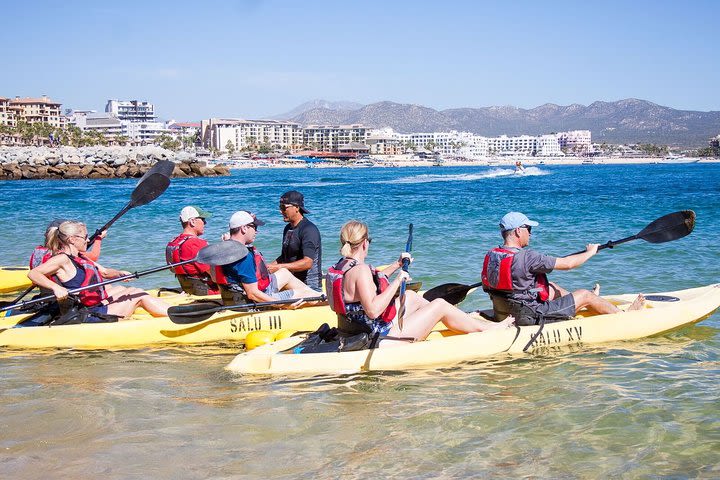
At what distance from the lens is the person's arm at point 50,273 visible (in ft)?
23.4

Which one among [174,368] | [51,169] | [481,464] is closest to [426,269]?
[174,368]

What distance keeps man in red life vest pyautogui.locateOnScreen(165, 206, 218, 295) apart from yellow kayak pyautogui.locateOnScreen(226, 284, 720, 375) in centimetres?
235

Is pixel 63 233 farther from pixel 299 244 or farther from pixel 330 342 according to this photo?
pixel 330 342

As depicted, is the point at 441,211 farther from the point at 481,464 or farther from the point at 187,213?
the point at 481,464

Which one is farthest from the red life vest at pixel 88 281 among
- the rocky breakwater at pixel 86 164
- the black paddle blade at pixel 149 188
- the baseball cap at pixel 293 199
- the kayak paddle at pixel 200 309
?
the rocky breakwater at pixel 86 164

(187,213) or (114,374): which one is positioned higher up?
(187,213)

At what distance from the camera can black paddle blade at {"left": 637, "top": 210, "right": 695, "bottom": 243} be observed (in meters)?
8.45

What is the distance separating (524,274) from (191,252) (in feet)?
12.5

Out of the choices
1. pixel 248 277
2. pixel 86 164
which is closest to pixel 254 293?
pixel 248 277

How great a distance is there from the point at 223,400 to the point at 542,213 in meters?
23.1

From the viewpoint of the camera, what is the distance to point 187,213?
8719 millimetres

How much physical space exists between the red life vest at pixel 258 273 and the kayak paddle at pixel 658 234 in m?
1.74

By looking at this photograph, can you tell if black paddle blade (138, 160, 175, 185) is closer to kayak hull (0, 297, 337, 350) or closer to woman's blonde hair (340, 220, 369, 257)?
kayak hull (0, 297, 337, 350)

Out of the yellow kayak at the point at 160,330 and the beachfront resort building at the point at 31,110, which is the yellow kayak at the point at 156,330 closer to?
the yellow kayak at the point at 160,330
